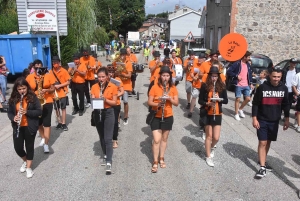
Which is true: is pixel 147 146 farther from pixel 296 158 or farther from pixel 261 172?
pixel 296 158

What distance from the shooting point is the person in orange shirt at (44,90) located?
587 cm

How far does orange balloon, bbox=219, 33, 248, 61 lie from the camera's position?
7.95 m

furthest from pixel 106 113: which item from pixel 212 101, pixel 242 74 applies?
pixel 242 74

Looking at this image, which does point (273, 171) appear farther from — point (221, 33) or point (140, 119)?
point (221, 33)

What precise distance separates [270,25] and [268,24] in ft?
0.45

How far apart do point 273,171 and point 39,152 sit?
4.38 m

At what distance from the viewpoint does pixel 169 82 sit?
496 centimetres

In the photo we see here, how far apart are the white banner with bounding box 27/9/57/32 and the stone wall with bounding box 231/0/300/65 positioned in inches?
426

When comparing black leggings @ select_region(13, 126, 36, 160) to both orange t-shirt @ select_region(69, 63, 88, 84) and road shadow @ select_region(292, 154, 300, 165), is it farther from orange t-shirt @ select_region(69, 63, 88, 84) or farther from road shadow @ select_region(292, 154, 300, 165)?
road shadow @ select_region(292, 154, 300, 165)

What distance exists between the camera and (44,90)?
5922 mm

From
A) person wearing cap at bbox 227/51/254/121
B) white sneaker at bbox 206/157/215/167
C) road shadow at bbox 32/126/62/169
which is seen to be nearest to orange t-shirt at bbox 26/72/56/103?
road shadow at bbox 32/126/62/169

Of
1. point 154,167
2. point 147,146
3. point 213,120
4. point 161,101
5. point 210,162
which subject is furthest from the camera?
point 147,146

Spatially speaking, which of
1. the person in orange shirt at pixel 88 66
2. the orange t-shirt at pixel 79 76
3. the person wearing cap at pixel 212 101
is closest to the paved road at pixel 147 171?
the person wearing cap at pixel 212 101

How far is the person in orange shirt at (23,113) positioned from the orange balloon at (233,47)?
516 cm
